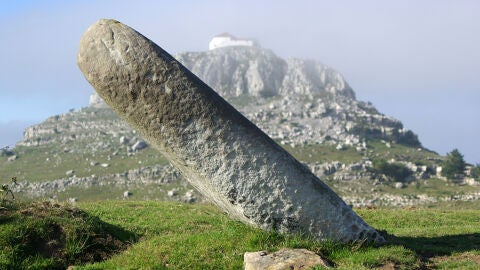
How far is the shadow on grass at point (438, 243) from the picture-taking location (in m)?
12.3

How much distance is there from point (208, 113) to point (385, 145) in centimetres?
18812

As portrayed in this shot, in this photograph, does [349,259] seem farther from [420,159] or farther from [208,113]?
[420,159]

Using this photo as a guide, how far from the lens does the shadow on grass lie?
12297mm

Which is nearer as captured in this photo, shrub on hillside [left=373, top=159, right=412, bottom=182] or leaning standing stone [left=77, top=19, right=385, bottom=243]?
leaning standing stone [left=77, top=19, right=385, bottom=243]

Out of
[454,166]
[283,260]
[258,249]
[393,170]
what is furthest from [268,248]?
[454,166]

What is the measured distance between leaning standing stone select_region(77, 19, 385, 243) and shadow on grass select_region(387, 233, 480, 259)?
1311mm

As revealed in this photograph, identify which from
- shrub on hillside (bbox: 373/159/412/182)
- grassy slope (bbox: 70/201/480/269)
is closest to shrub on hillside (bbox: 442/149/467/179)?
shrub on hillside (bbox: 373/159/412/182)

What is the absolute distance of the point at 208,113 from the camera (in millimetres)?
11703

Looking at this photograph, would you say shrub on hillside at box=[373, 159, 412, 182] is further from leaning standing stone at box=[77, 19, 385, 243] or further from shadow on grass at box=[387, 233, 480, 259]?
leaning standing stone at box=[77, 19, 385, 243]

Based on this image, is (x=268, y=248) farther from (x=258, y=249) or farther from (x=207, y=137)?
(x=207, y=137)

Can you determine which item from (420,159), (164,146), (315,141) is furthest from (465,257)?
(315,141)

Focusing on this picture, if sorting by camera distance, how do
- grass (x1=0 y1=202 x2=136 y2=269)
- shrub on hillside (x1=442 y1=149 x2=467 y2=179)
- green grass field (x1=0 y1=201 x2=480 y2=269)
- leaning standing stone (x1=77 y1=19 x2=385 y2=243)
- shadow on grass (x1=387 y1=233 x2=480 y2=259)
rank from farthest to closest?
shrub on hillside (x1=442 y1=149 x2=467 y2=179)
shadow on grass (x1=387 y1=233 x2=480 y2=259)
leaning standing stone (x1=77 y1=19 x2=385 y2=243)
grass (x1=0 y1=202 x2=136 y2=269)
green grass field (x1=0 y1=201 x2=480 y2=269)

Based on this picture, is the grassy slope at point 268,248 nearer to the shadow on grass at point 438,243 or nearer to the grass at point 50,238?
the shadow on grass at point 438,243

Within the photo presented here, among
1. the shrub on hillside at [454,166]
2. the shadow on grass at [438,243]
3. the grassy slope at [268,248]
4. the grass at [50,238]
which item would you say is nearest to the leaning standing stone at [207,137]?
the grassy slope at [268,248]
